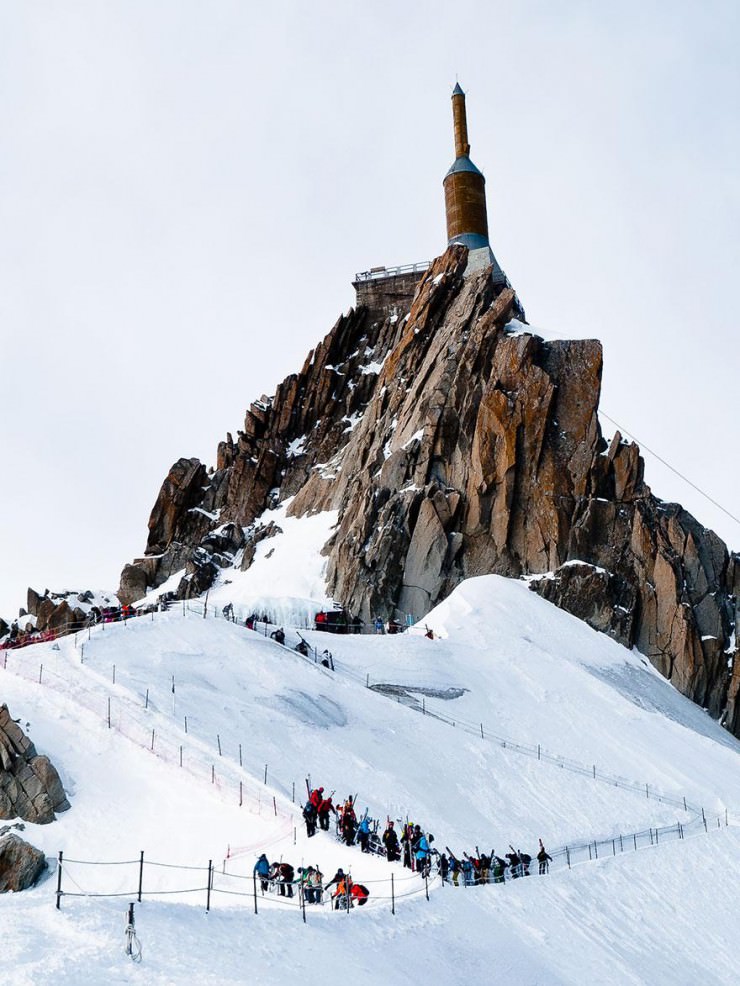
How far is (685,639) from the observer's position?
6259cm

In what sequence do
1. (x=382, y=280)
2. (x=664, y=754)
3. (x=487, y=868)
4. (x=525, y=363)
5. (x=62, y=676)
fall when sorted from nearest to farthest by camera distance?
(x=487, y=868) < (x=62, y=676) < (x=664, y=754) < (x=525, y=363) < (x=382, y=280)

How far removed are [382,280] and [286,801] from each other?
67914mm

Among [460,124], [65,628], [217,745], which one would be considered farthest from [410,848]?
[460,124]

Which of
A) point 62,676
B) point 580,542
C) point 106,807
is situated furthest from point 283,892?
point 580,542

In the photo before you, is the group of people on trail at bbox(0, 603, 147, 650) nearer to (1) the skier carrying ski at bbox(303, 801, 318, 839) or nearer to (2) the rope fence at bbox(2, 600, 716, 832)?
(2) the rope fence at bbox(2, 600, 716, 832)

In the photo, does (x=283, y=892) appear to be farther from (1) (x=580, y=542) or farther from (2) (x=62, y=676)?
(1) (x=580, y=542)

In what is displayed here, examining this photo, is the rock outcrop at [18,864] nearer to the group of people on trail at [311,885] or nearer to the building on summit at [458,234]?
the group of people on trail at [311,885]

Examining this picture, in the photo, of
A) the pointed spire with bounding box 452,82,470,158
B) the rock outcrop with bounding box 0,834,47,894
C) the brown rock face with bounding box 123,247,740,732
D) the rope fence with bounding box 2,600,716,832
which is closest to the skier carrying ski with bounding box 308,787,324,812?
the rope fence with bounding box 2,600,716,832

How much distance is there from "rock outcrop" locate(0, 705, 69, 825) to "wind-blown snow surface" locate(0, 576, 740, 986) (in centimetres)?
49

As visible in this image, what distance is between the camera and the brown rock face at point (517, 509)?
62.4 m

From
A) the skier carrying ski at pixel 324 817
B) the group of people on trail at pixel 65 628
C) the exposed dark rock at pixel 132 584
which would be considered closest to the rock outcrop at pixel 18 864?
the skier carrying ski at pixel 324 817

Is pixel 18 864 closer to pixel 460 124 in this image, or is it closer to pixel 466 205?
pixel 466 205

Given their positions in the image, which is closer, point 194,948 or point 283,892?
point 194,948

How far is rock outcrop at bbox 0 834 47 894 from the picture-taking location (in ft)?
71.9
